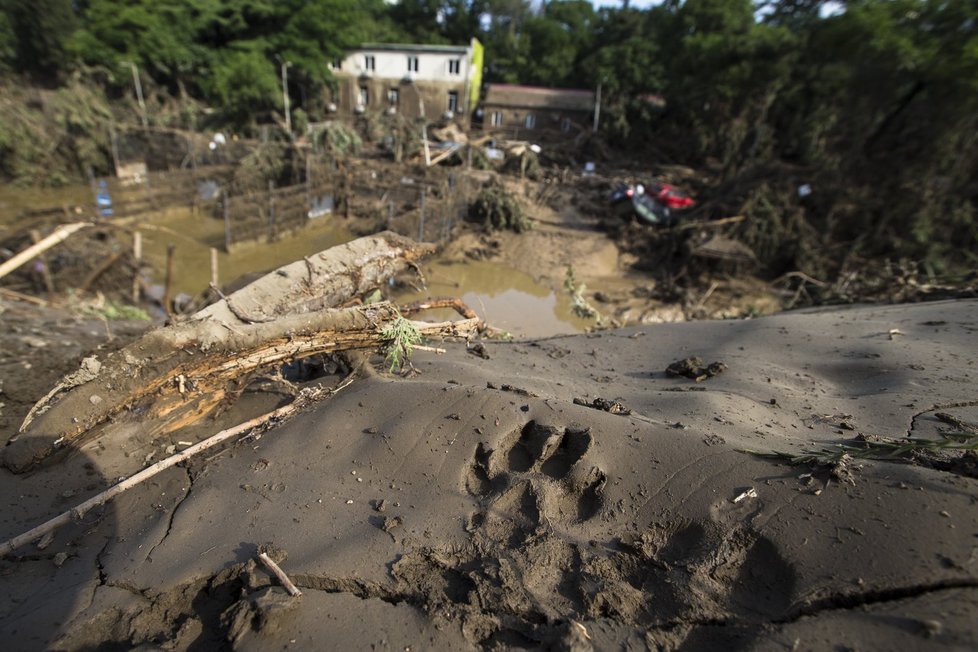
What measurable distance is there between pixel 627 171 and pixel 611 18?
22367 mm

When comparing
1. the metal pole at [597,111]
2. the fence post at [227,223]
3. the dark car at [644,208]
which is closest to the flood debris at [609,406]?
the fence post at [227,223]

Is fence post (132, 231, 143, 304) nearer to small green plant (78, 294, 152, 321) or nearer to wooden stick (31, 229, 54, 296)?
small green plant (78, 294, 152, 321)

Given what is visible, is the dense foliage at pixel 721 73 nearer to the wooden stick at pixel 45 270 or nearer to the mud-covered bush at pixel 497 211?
the mud-covered bush at pixel 497 211

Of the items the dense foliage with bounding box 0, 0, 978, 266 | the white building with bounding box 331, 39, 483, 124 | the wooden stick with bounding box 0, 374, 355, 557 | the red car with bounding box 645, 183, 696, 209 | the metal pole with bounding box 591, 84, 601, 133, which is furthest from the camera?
the white building with bounding box 331, 39, 483, 124

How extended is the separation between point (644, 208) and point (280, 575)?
13.8m

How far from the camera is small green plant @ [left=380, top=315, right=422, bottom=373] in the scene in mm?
3148

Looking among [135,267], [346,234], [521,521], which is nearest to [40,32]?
[135,267]

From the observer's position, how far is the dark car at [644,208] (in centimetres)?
1359

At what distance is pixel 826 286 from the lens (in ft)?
27.1

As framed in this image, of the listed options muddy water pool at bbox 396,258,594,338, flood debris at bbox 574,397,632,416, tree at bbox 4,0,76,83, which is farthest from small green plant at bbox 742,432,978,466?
tree at bbox 4,0,76,83

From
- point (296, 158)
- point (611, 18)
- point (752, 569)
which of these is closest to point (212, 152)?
point (296, 158)

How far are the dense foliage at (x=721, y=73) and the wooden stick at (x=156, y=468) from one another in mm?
12186

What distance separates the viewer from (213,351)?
8.86 feet

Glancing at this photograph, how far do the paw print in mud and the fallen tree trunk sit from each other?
4.14 ft
